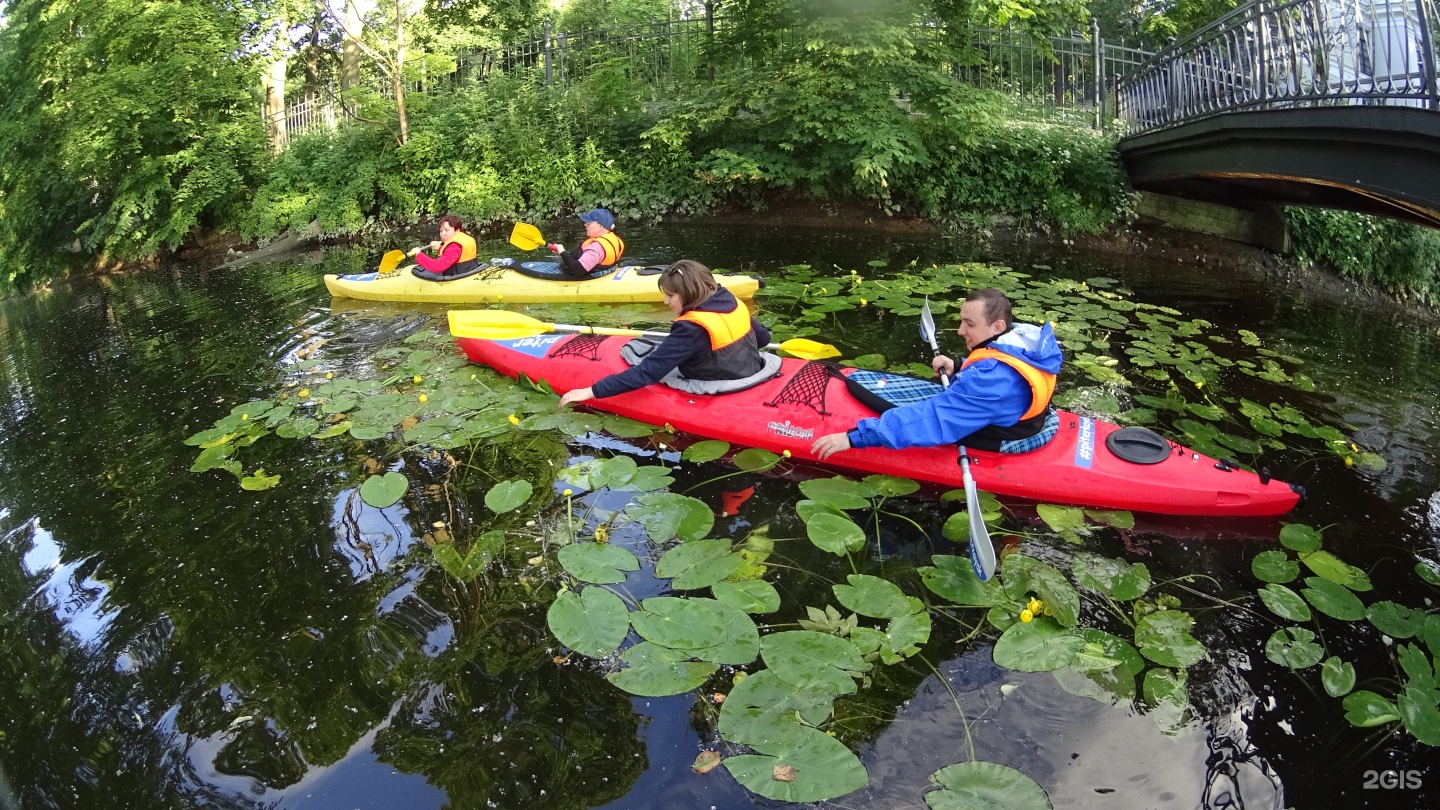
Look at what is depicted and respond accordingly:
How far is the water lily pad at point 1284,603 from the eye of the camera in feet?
9.62

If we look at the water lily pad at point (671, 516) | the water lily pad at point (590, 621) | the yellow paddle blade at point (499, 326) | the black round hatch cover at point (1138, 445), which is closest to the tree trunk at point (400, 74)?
the yellow paddle blade at point (499, 326)

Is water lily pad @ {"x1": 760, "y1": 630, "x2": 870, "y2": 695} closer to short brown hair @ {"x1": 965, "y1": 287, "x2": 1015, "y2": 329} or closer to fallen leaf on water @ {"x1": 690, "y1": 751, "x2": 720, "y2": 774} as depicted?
fallen leaf on water @ {"x1": 690, "y1": 751, "x2": 720, "y2": 774}

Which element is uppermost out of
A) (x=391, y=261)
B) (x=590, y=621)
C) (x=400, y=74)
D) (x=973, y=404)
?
(x=400, y=74)

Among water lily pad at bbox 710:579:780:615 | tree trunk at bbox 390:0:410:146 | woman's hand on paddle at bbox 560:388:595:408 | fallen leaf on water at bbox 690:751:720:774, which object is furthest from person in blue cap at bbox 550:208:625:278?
tree trunk at bbox 390:0:410:146

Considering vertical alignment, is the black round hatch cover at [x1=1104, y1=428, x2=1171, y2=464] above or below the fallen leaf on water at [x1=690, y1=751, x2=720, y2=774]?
above

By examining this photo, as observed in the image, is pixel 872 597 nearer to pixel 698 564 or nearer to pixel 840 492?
pixel 698 564

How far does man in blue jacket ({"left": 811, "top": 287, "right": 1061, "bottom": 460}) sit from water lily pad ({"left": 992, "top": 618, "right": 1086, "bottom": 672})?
1013mm

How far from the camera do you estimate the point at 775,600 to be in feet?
9.87

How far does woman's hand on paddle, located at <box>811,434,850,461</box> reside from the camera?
377 cm

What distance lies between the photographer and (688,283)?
4133 mm

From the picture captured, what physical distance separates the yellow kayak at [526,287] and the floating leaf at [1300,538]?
14.5 ft

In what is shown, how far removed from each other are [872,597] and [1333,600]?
1707 millimetres

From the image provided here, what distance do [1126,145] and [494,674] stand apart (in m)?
10.2

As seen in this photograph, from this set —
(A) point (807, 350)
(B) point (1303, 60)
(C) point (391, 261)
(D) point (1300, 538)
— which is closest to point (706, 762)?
(D) point (1300, 538)
